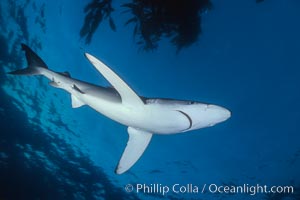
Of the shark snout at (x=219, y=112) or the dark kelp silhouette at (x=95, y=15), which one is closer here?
the shark snout at (x=219, y=112)

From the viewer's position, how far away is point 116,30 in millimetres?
8523

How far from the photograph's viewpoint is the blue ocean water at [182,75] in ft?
26.4

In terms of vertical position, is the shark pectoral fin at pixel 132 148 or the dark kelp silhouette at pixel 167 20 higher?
the dark kelp silhouette at pixel 167 20

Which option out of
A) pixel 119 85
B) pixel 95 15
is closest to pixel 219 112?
pixel 119 85

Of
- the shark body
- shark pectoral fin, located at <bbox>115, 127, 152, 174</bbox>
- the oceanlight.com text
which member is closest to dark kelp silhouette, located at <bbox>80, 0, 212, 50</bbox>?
the shark body

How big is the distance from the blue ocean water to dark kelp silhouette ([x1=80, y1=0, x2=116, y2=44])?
0.11ft

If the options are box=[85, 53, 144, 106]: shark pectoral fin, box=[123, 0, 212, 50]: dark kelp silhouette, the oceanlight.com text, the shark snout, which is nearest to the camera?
the shark snout

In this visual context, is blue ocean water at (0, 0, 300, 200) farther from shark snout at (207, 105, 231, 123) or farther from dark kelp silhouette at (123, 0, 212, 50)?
shark snout at (207, 105, 231, 123)

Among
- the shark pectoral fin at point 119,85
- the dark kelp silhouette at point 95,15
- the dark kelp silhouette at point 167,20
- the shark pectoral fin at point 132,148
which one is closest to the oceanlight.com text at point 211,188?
the dark kelp silhouette at point 167,20

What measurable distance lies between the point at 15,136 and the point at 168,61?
1485 centimetres

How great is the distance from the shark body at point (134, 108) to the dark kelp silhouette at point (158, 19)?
3.39m

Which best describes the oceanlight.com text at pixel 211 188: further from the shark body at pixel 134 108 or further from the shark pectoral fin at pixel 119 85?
the shark pectoral fin at pixel 119 85

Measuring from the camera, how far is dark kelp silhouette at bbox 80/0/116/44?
8172mm

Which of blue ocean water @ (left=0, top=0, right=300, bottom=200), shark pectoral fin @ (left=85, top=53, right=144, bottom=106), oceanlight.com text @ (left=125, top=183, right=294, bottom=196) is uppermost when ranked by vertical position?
blue ocean water @ (left=0, top=0, right=300, bottom=200)
